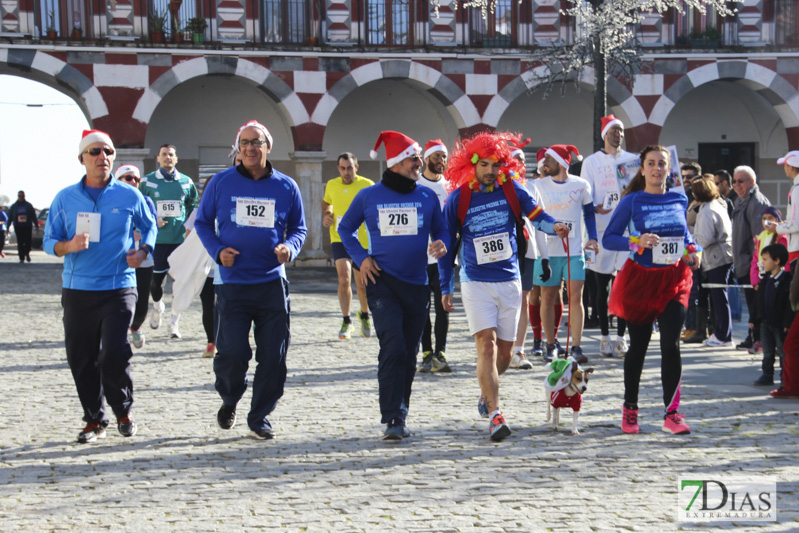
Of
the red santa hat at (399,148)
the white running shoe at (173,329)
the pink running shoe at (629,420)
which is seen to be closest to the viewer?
Result: the pink running shoe at (629,420)

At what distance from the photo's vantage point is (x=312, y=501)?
5.32 metres

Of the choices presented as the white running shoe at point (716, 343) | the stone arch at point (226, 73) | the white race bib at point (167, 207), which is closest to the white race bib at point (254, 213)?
the white race bib at point (167, 207)

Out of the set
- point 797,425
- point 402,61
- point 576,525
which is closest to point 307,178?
point 402,61

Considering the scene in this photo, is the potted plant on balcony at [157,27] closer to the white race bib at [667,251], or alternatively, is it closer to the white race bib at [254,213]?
the white race bib at [254,213]

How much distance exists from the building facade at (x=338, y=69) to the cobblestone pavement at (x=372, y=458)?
16.1 metres

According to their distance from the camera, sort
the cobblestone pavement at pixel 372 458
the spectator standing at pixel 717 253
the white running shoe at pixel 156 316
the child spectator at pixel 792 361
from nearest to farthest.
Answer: the cobblestone pavement at pixel 372 458, the child spectator at pixel 792 361, the spectator standing at pixel 717 253, the white running shoe at pixel 156 316

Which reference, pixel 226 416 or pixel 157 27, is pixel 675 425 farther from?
pixel 157 27

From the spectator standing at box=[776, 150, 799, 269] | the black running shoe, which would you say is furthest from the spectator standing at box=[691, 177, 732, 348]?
the black running shoe

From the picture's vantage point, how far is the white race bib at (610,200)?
Answer: 36.3ft

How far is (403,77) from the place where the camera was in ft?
86.5

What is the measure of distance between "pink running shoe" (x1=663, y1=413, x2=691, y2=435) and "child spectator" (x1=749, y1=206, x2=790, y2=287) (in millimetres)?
3722

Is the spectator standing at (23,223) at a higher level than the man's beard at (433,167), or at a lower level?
lower

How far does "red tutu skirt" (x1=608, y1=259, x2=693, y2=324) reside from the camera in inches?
276

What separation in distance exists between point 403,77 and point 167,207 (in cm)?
1540
